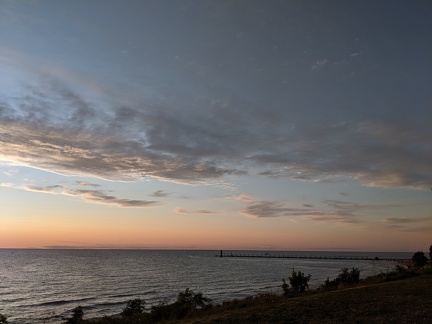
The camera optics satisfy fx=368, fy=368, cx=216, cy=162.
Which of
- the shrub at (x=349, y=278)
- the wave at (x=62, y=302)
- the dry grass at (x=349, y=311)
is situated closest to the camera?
the dry grass at (x=349, y=311)

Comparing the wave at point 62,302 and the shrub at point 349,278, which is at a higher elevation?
the shrub at point 349,278

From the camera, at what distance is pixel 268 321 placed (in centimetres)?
1529

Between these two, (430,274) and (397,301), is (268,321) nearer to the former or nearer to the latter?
(397,301)

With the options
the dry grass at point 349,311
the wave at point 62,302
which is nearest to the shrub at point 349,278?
the dry grass at point 349,311

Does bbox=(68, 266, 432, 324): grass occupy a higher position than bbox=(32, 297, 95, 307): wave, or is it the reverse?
bbox=(68, 266, 432, 324): grass

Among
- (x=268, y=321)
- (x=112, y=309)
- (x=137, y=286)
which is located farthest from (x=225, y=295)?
(x=268, y=321)

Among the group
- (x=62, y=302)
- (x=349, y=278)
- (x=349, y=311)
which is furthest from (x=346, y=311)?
(x=62, y=302)

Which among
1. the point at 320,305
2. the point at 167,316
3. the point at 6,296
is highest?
the point at 320,305

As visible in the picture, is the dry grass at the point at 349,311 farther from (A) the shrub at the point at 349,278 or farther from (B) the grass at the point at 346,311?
(A) the shrub at the point at 349,278

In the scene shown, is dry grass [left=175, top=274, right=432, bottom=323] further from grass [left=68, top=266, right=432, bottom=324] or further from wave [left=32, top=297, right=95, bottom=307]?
wave [left=32, top=297, right=95, bottom=307]

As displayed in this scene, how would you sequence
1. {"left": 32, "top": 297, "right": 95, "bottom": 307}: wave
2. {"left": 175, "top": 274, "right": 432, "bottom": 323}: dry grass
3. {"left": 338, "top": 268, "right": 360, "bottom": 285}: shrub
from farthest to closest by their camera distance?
{"left": 32, "top": 297, "right": 95, "bottom": 307}: wave < {"left": 338, "top": 268, "right": 360, "bottom": 285}: shrub < {"left": 175, "top": 274, "right": 432, "bottom": 323}: dry grass

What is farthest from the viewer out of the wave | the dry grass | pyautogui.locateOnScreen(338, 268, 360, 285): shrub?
the wave

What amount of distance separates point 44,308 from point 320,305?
1455 inches

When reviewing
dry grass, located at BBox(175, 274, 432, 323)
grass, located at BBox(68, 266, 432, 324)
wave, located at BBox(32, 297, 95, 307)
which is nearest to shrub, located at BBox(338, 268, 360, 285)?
grass, located at BBox(68, 266, 432, 324)
